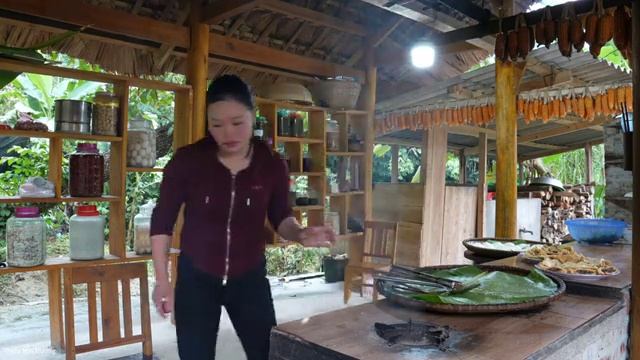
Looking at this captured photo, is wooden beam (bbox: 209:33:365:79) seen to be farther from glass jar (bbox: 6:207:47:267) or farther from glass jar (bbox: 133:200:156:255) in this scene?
glass jar (bbox: 6:207:47:267)

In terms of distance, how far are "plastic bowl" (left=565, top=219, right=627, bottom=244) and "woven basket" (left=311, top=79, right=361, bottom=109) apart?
93.5 inches

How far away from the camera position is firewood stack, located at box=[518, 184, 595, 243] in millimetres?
7160

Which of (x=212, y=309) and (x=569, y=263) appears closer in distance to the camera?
(x=212, y=309)

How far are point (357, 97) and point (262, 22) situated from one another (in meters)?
1.14

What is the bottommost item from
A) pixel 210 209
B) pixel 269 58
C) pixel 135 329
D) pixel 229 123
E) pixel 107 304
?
pixel 135 329

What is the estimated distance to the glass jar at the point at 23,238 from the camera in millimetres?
2742

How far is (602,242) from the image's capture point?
2643 millimetres

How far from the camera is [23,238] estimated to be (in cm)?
275

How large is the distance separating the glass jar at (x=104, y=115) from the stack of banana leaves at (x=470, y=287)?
2.28m

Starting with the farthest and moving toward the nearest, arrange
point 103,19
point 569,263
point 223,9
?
point 223,9 < point 103,19 < point 569,263

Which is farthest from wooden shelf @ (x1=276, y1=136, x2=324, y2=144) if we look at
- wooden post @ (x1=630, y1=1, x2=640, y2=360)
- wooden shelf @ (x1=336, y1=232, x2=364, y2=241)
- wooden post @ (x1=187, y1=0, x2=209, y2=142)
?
wooden post @ (x1=630, y1=1, x2=640, y2=360)

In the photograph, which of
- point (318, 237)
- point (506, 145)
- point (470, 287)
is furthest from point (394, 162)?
point (470, 287)

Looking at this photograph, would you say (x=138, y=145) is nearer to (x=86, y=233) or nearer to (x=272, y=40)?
(x=86, y=233)

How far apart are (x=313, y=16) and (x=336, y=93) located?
Answer: 27.8 inches
